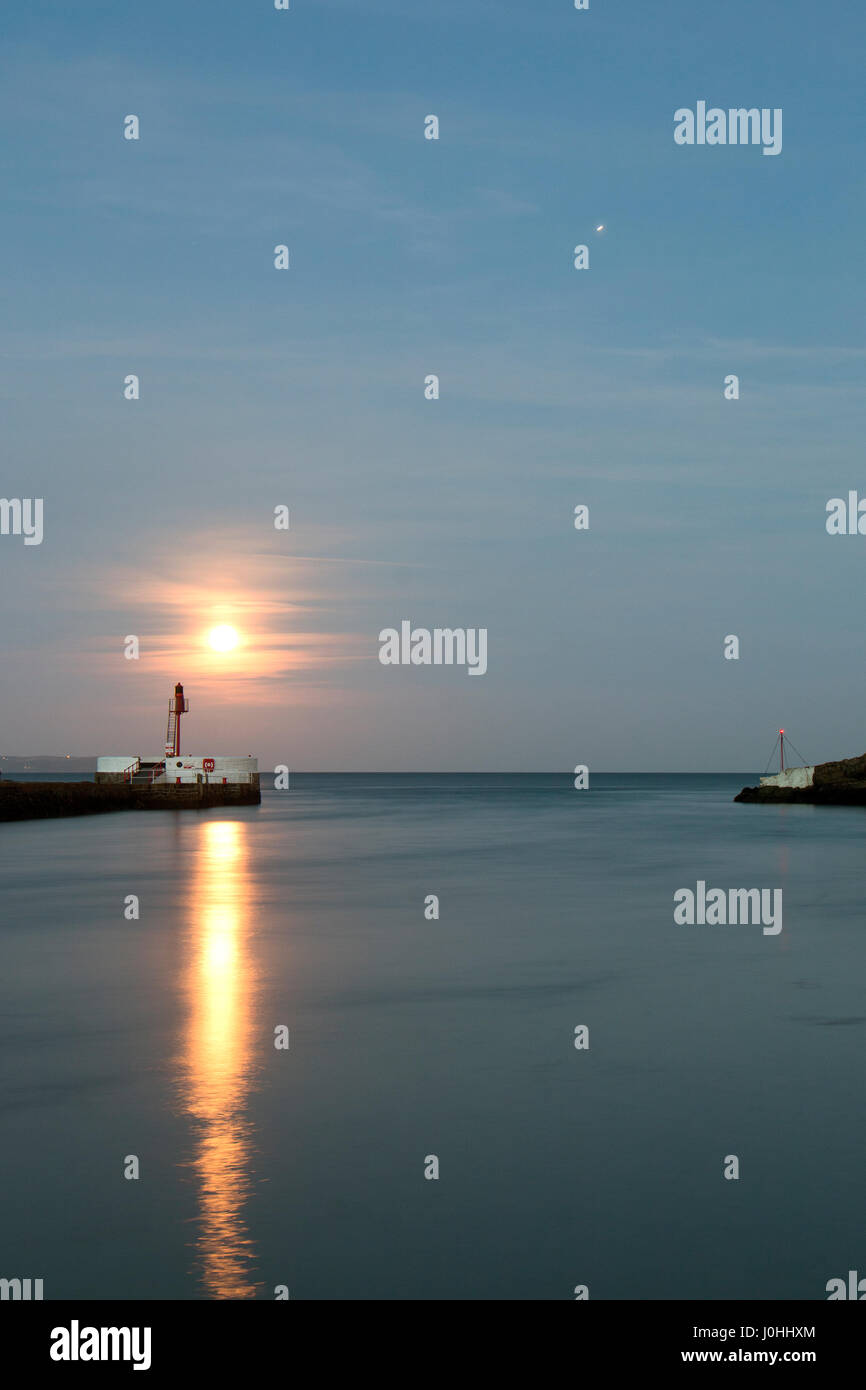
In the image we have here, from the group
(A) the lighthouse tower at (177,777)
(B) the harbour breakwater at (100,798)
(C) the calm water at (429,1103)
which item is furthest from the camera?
(A) the lighthouse tower at (177,777)

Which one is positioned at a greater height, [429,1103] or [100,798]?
[100,798]

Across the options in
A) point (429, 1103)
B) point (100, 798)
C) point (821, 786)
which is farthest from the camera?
point (821, 786)

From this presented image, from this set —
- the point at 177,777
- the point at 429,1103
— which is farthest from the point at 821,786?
the point at 429,1103

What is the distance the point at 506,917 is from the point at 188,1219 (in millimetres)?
16825

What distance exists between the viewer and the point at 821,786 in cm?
8838

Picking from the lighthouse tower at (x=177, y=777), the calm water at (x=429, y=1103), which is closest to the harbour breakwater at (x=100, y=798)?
the lighthouse tower at (x=177, y=777)

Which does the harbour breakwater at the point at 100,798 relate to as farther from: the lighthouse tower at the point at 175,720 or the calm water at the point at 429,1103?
the calm water at the point at 429,1103

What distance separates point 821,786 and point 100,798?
5237cm

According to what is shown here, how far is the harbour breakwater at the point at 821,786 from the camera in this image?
84.6 metres

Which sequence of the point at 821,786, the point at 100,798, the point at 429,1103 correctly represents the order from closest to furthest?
the point at 429,1103
the point at 100,798
the point at 821,786

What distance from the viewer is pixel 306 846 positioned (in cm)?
4825

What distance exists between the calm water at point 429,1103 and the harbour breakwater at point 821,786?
207 feet

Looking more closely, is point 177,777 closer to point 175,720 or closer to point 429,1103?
point 175,720
